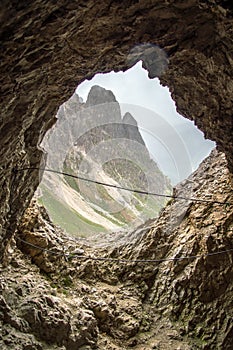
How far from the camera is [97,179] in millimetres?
37875

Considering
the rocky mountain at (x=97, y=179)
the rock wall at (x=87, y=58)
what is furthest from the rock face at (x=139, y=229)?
the rocky mountain at (x=97, y=179)

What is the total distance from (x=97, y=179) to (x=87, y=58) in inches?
1217

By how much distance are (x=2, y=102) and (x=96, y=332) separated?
6359 millimetres

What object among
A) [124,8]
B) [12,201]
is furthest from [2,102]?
[12,201]

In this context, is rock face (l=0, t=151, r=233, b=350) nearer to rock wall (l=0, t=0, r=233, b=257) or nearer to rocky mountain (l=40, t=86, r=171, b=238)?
rock wall (l=0, t=0, r=233, b=257)

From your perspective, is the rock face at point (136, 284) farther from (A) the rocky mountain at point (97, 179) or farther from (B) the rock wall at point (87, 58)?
(A) the rocky mountain at point (97, 179)

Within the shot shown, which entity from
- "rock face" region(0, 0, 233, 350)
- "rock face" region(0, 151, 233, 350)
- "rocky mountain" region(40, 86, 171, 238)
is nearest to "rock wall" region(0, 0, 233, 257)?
"rock face" region(0, 0, 233, 350)

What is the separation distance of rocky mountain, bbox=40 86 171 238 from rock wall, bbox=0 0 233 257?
1254cm

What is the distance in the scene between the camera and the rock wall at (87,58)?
5160 millimetres

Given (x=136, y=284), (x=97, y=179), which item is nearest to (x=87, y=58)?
(x=136, y=284)

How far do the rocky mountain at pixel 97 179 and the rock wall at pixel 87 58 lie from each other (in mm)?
12536

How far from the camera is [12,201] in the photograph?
331 inches

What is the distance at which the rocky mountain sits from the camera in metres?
24.8

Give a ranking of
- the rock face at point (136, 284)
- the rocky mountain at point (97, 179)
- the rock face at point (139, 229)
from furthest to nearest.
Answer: the rocky mountain at point (97, 179) < the rock face at point (136, 284) < the rock face at point (139, 229)
